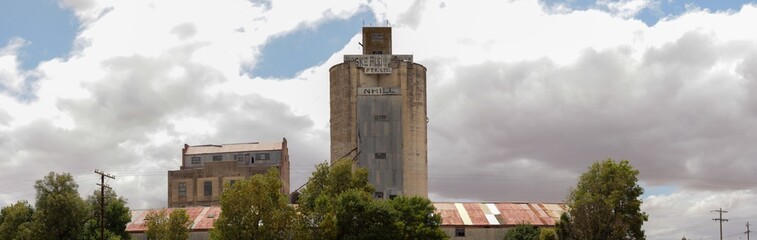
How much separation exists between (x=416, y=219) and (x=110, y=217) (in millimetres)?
23820

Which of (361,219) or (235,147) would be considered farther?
(235,147)

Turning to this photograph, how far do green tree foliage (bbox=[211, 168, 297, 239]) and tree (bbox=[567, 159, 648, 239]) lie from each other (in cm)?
2162

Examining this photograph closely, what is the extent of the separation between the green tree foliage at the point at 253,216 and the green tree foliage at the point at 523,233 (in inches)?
870

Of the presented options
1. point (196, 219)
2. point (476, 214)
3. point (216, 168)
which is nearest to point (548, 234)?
point (476, 214)

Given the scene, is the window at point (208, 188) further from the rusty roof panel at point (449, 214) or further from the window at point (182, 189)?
the rusty roof panel at point (449, 214)

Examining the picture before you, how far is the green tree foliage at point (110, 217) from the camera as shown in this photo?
2677 inches

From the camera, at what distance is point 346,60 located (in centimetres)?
10044

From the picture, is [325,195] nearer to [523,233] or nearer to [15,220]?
[523,233]

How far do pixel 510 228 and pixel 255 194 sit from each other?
1042 inches

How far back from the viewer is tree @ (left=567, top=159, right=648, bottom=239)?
213 ft

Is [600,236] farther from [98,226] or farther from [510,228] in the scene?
[98,226]

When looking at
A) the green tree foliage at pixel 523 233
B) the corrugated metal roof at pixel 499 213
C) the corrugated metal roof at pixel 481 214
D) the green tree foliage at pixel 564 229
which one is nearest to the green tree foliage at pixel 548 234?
the green tree foliage at pixel 564 229

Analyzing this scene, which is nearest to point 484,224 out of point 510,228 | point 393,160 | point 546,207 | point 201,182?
point 510,228

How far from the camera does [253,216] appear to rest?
5891 centimetres
